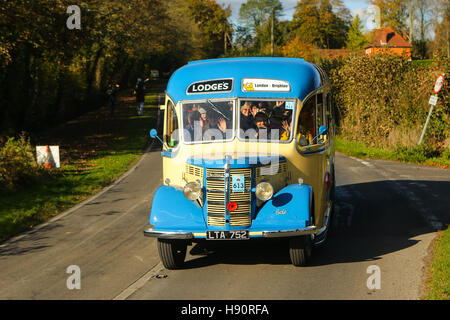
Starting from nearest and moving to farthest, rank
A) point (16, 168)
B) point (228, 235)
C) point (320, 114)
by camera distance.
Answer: point (228, 235) < point (320, 114) < point (16, 168)

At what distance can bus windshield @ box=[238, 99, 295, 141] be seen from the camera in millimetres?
9617

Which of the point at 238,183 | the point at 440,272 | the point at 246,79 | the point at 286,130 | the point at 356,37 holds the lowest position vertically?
the point at 440,272

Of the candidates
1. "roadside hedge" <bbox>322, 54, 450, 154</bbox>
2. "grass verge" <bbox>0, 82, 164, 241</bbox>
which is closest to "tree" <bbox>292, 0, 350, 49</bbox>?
"grass verge" <bbox>0, 82, 164, 241</bbox>

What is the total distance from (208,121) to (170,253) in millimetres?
2228

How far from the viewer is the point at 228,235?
28.3 ft

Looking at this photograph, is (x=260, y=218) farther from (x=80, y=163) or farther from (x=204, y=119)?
(x=80, y=163)

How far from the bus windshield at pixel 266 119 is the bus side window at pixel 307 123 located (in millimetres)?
178

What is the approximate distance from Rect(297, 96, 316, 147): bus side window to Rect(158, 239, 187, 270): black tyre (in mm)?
2532

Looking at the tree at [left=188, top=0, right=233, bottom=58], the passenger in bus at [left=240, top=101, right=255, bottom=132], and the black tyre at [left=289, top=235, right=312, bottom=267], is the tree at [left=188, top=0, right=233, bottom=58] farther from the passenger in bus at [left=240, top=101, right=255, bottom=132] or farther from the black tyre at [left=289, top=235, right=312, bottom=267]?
the black tyre at [left=289, top=235, right=312, bottom=267]

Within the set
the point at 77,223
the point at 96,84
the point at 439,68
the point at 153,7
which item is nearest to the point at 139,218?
the point at 77,223

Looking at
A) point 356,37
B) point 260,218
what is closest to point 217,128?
point 260,218

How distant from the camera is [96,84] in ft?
146

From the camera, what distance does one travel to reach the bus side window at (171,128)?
1002 cm
